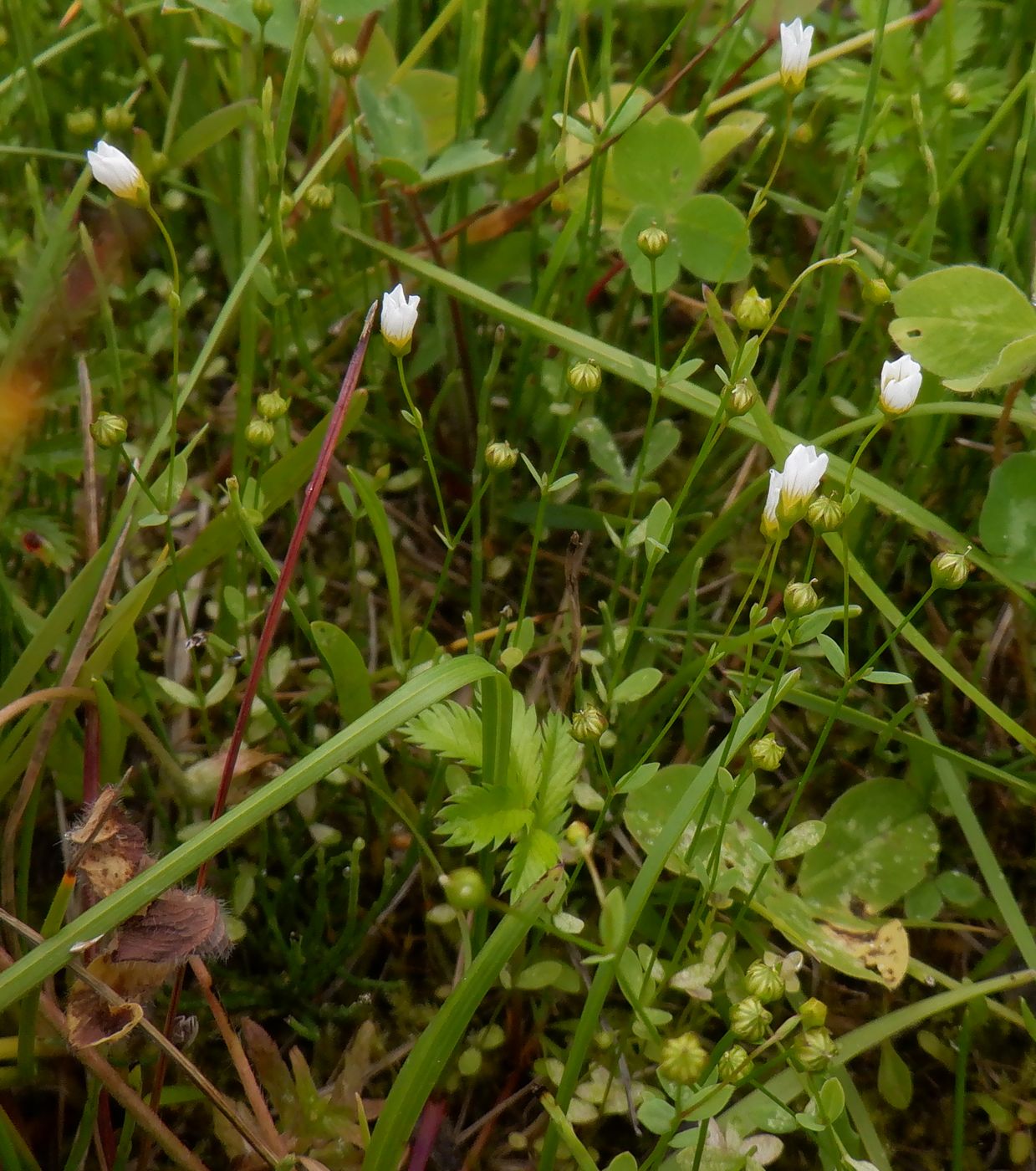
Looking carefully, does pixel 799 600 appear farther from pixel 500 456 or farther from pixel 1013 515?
pixel 1013 515

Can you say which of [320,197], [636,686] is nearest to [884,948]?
[636,686]

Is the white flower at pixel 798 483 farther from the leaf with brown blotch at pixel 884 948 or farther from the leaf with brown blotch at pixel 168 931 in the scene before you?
the leaf with brown blotch at pixel 168 931

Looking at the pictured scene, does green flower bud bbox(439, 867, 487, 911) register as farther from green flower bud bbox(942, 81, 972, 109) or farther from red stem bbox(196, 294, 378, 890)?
green flower bud bbox(942, 81, 972, 109)

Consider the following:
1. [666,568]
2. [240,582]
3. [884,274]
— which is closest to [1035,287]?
[884,274]

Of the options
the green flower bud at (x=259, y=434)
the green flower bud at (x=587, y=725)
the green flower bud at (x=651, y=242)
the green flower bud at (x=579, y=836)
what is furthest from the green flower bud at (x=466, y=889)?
the green flower bud at (x=651, y=242)

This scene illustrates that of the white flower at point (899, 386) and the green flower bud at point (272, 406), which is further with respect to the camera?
the green flower bud at point (272, 406)

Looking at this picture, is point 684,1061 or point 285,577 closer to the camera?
point 684,1061
